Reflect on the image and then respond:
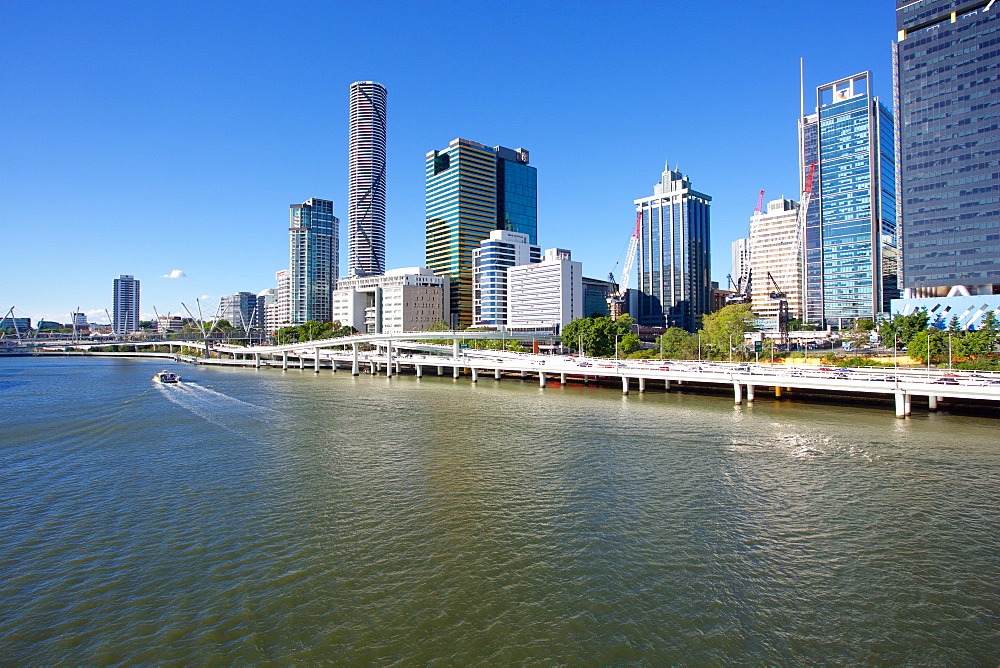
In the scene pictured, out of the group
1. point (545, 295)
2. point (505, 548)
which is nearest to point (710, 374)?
point (505, 548)

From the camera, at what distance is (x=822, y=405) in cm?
5581

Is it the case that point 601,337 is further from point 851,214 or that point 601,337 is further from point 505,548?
point 851,214

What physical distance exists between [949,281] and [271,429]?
146m

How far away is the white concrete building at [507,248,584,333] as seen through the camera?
181 metres

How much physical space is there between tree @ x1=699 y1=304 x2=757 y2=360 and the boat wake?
72089 millimetres

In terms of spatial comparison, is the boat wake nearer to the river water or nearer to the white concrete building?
the river water

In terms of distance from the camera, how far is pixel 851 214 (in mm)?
182625

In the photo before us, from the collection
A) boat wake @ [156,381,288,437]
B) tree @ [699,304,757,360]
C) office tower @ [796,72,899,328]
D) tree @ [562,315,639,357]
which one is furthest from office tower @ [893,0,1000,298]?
boat wake @ [156,381,288,437]

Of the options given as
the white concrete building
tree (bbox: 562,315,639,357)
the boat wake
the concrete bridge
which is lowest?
the boat wake

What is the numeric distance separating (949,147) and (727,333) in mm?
82296

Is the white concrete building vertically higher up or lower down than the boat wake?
higher up

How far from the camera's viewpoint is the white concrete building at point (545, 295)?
181 metres

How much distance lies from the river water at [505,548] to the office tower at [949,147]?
10781cm

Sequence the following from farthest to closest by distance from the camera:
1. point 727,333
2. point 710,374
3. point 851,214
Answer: point 851,214 < point 727,333 < point 710,374
